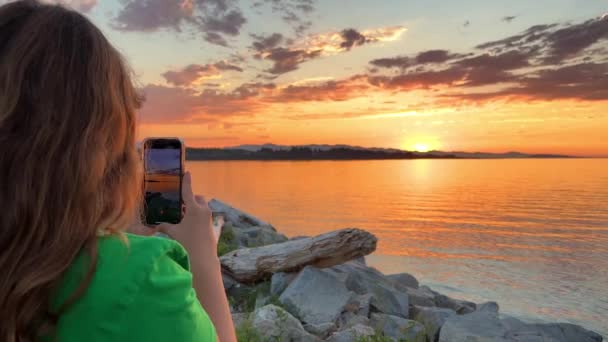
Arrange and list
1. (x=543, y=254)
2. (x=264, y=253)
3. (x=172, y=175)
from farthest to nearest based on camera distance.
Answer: (x=543, y=254) → (x=264, y=253) → (x=172, y=175)

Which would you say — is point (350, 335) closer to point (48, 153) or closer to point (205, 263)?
point (205, 263)

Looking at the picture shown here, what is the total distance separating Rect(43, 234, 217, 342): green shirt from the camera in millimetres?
1021

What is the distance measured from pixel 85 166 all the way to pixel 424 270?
16.8 m

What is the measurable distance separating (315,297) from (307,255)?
4.09 feet

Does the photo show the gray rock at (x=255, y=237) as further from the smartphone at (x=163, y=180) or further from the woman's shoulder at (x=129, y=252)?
the woman's shoulder at (x=129, y=252)

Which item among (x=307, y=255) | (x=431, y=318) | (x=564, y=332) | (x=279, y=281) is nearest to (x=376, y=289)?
(x=431, y=318)

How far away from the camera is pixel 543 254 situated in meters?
19.8

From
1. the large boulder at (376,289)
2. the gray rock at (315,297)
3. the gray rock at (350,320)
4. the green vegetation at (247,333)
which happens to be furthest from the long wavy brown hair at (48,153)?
the large boulder at (376,289)

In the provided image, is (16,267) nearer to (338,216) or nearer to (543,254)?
(543,254)

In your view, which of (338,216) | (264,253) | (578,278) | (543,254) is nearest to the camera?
(264,253)

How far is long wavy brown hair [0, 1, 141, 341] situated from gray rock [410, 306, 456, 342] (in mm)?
7450

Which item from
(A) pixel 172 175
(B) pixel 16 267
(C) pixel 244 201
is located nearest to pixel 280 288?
(A) pixel 172 175

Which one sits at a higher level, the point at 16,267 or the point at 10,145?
the point at 10,145

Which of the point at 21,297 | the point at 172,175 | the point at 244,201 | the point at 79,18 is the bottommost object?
the point at 244,201
